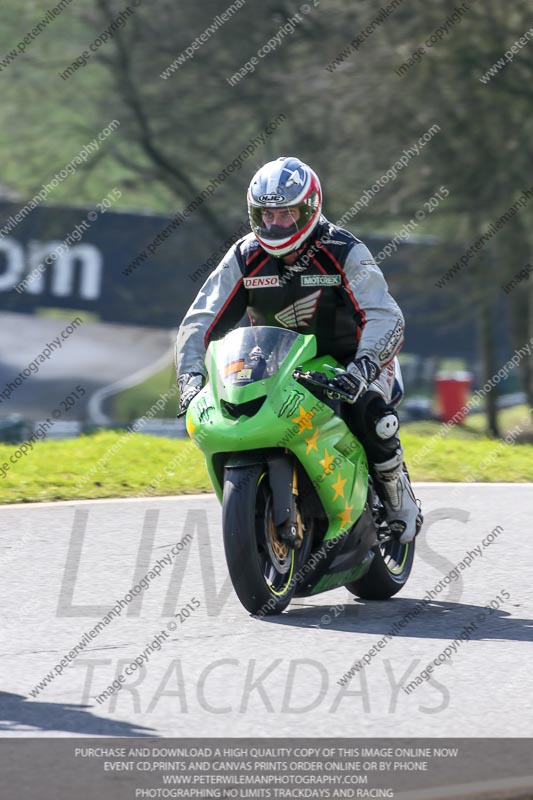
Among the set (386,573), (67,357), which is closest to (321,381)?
(386,573)

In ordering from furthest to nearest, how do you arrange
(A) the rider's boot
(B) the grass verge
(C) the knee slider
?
(B) the grass verge
(A) the rider's boot
(C) the knee slider

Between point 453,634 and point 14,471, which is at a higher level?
point 453,634

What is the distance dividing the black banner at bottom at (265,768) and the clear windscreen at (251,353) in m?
2.15

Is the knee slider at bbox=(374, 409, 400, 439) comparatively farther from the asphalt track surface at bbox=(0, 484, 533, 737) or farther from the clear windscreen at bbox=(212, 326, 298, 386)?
the asphalt track surface at bbox=(0, 484, 533, 737)

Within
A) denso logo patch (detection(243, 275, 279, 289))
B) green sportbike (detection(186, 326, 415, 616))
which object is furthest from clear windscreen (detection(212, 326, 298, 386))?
denso logo patch (detection(243, 275, 279, 289))

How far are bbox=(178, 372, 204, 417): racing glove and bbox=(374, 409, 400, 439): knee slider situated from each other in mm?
868

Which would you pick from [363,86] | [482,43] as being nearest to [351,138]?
[363,86]

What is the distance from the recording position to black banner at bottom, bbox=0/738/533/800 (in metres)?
4.25

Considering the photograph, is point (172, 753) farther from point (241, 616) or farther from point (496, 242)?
point (496, 242)

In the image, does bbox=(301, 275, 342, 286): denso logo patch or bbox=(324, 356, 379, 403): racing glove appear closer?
bbox=(324, 356, 379, 403): racing glove

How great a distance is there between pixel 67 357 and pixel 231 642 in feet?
97.1

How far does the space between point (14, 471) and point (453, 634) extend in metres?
5.35

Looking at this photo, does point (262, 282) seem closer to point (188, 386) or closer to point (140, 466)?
point (188, 386)

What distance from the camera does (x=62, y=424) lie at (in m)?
21.7
